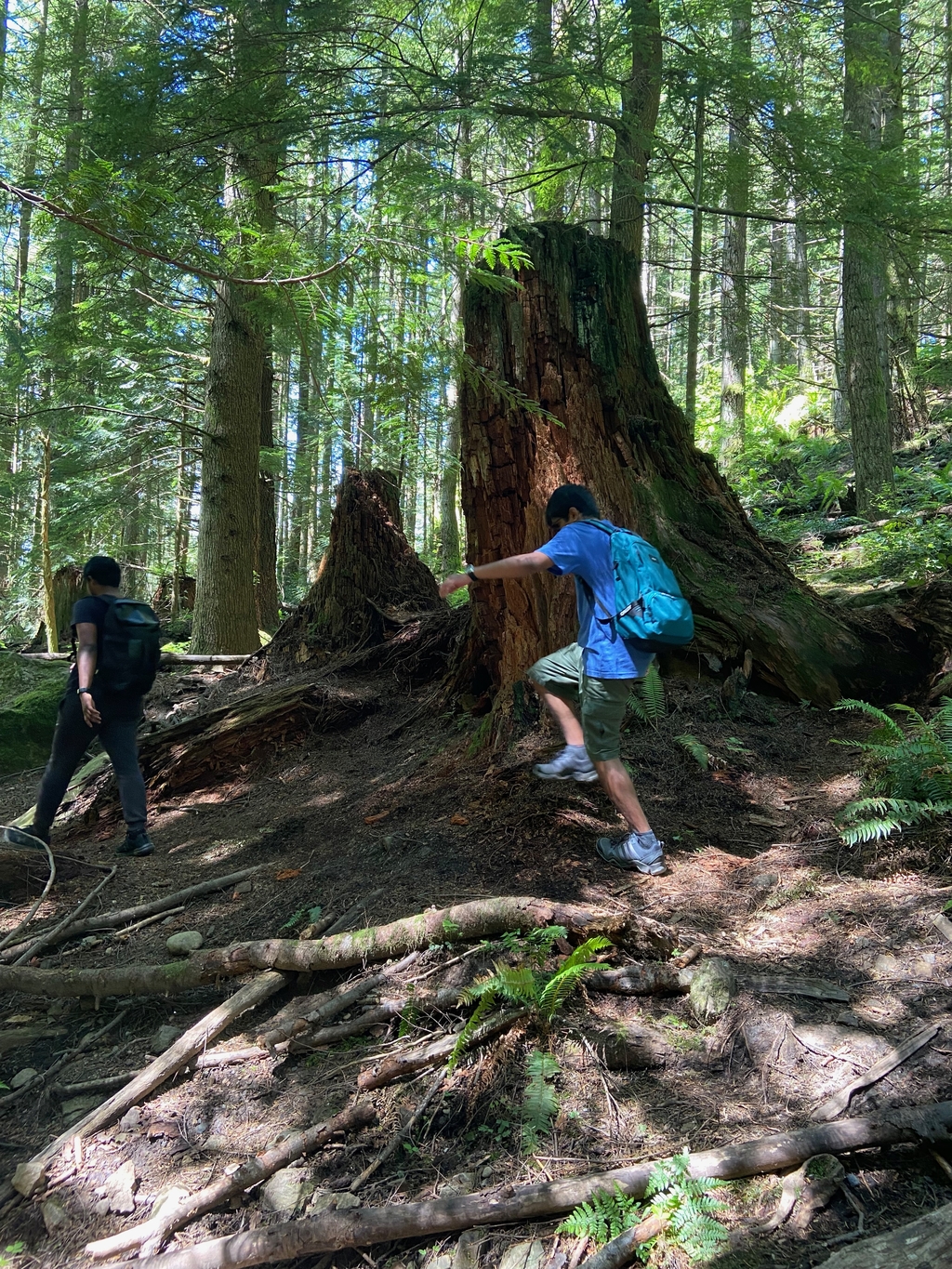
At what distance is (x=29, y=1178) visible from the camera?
2592 millimetres

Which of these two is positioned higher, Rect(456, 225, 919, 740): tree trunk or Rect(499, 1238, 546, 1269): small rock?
Rect(456, 225, 919, 740): tree trunk

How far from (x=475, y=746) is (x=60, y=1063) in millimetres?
3129

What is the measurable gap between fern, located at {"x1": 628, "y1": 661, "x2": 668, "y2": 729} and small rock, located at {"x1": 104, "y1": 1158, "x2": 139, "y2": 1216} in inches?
146

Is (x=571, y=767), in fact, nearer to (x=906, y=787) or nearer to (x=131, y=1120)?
(x=906, y=787)

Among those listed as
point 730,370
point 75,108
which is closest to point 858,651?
point 75,108

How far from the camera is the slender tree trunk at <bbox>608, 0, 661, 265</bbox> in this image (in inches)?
255

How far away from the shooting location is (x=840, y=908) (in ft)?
11.4

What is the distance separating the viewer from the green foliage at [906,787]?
369cm

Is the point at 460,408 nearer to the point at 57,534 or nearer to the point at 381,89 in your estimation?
the point at 381,89

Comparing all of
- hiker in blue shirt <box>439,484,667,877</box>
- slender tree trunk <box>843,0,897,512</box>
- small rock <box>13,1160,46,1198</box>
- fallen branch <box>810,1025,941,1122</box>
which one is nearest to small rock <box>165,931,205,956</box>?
small rock <box>13,1160,46,1198</box>

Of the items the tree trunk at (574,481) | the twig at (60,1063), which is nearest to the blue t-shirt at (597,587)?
the tree trunk at (574,481)

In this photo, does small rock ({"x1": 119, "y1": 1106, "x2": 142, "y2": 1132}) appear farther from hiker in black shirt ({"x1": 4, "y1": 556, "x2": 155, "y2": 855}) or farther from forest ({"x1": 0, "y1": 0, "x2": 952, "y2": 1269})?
hiker in black shirt ({"x1": 4, "y1": 556, "x2": 155, "y2": 855})

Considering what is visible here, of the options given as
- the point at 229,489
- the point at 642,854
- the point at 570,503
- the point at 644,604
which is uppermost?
the point at 229,489

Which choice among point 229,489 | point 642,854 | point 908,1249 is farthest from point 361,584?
point 908,1249
